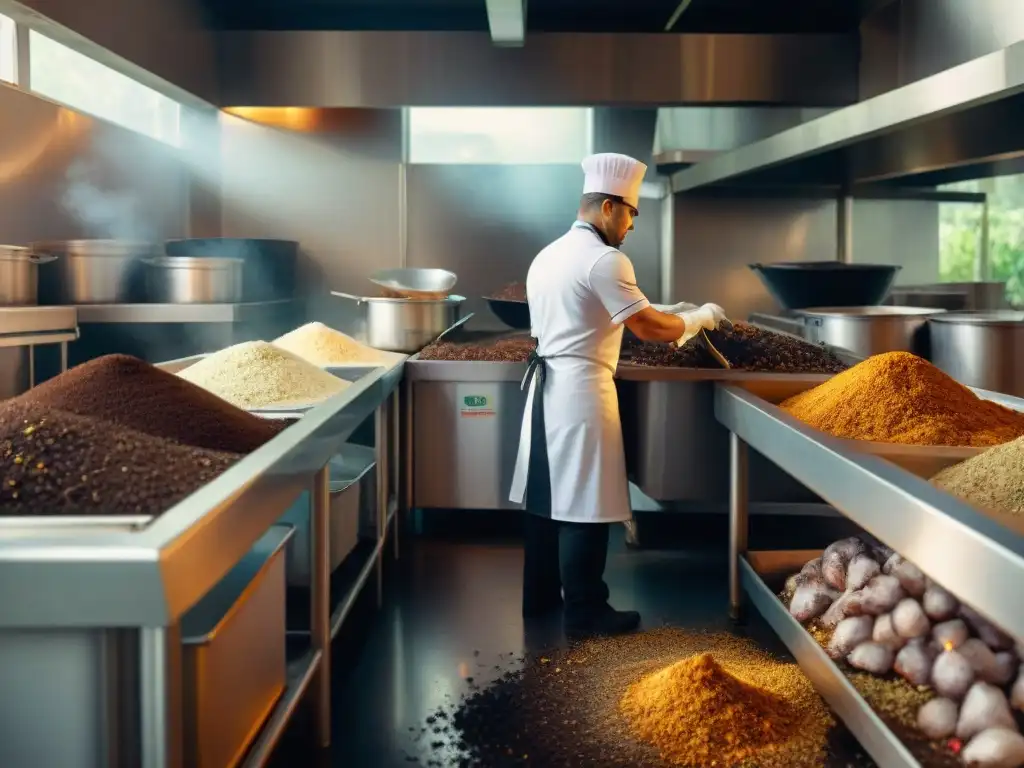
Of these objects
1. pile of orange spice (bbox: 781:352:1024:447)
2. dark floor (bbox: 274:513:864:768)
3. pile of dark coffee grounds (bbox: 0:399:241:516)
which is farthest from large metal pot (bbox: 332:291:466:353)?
pile of dark coffee grounds (bbox: 0:399:241:516)

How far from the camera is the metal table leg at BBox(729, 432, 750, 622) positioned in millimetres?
2889

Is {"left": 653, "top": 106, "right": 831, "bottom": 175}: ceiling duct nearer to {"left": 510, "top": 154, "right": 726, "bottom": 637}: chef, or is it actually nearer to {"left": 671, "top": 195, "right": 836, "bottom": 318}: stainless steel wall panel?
{"left": 671, "top": 195, "right": 836, "bottom": 318}: stainless steel wall panel

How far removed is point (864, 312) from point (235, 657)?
9.48 ft

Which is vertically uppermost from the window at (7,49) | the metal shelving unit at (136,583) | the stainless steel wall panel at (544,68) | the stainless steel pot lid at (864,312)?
the stainless steel wall panel at (544,68)

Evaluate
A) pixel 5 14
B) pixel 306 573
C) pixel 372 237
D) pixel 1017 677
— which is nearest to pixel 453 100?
pixel 372 237

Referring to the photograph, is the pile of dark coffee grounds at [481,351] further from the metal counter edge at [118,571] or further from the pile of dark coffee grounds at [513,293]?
the metal counter edge at [118,571]

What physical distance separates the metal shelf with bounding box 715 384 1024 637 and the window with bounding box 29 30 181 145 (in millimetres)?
2940

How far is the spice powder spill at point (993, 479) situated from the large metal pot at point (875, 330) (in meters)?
1.81

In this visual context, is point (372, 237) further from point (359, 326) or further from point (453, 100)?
point (453, 100)

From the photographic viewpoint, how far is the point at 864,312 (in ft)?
12.4

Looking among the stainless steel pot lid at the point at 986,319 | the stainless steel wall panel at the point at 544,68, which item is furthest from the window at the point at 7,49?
the stainless steel pot lid at the point at 986,319

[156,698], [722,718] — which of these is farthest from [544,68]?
[156,698]

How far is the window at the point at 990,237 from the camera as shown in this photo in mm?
3678

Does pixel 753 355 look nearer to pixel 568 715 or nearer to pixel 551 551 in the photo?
pixel 551 551
